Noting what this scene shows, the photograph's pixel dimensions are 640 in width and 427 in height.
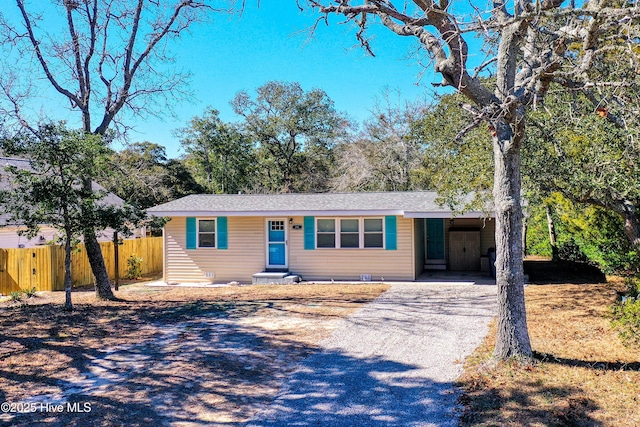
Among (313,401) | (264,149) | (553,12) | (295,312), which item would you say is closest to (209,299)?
(295,312)

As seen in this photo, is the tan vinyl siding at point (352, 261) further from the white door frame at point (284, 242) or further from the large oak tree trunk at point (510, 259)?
the large oak tree trunk at point (510, 259)

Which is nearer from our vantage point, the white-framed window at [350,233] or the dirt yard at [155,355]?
the dirt yard at [155,355]

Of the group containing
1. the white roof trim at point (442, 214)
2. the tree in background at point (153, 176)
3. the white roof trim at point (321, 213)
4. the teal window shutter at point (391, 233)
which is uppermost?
the tree in background at point (153, 176)

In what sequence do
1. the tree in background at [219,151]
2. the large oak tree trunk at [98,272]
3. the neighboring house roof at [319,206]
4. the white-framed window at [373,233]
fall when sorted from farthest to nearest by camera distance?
1. the tree in background at [219,151]
2. the white-framed window at [373,233]
3. the neighboring house roof at [319,206]
4. the large oak tree trunk at [98,272]

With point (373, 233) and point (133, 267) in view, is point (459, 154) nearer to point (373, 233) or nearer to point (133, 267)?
point (373, 233)

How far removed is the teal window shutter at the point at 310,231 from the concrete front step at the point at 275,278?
3.65 ft

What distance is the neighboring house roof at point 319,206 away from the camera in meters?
13.1

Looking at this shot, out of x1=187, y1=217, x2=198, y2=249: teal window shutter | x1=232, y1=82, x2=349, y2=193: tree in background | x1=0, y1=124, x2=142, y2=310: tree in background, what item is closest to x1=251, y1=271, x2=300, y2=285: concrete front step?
x1=187, y1=217, x2=198, y2=249: teal window shutter

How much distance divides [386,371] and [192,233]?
34.3 feet

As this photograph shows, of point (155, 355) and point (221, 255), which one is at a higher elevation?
point (221, 255)

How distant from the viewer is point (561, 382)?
16.1 feet

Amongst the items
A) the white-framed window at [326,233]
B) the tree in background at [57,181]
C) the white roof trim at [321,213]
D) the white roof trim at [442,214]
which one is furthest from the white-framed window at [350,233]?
the tree in background at [57,181]

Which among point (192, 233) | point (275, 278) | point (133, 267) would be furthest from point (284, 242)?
point (133, 267)

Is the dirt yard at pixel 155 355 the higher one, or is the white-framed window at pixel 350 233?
the white-framed window at pixel 350 233
